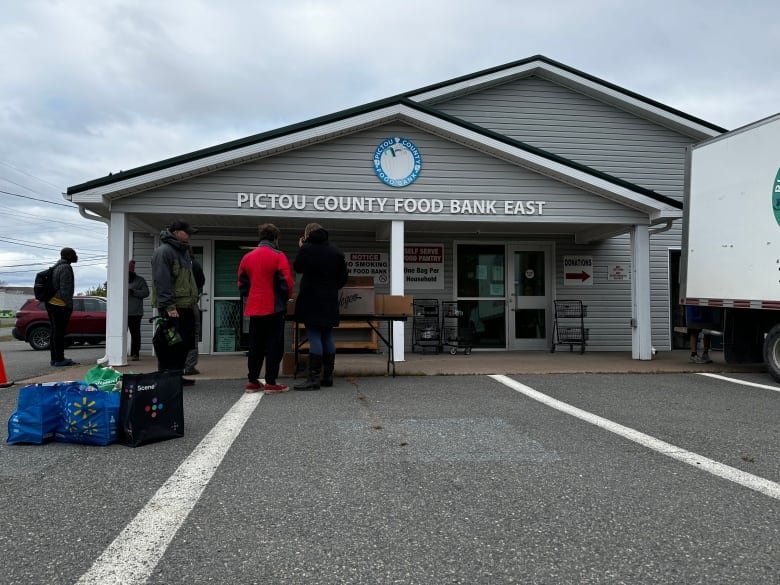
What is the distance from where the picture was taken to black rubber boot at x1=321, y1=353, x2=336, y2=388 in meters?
6.66

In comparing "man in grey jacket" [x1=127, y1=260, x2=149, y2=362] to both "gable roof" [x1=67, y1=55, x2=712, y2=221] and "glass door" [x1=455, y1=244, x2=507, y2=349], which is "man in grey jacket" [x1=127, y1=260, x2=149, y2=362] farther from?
"glass door" [x1=455, y1=244, x2=507, y2=349]

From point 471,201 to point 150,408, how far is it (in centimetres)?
676

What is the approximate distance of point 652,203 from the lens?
9555 millimetres

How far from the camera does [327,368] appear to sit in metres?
6.69

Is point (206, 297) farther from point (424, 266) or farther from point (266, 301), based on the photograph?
point (266, 301)

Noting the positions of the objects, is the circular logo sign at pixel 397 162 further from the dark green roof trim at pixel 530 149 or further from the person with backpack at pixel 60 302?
the person with backpack at pixel 60 302

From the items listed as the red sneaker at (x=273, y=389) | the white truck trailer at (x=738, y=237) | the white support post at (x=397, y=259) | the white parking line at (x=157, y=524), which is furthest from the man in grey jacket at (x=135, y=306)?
the white truck trailer at (x=738, y=237)

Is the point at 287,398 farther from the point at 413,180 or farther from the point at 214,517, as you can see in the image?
the point at 413,180

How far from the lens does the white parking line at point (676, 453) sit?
127 inches

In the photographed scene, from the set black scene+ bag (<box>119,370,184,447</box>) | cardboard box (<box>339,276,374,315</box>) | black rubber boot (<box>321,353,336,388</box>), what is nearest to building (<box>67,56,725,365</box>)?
cardboard box (<box>339,276,374,315</box>)

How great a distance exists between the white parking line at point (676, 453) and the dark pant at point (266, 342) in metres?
2.96

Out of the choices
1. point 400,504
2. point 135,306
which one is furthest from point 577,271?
point 400,504

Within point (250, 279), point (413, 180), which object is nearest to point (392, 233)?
point (413, 180)

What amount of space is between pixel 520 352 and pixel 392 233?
13.5ft
